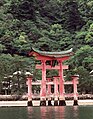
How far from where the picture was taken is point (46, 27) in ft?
352

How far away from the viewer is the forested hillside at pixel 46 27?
9362 centimetres

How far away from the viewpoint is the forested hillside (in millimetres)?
93625

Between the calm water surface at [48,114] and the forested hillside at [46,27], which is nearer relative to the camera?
the calm water surface at [48,114]

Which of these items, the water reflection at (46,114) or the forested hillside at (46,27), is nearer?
the water reflection at (46,114)

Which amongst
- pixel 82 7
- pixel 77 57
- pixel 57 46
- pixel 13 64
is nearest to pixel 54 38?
pixel 57 46

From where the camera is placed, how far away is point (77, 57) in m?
83.0

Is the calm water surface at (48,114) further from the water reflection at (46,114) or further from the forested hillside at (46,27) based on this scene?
the forested hillside at (46,27)

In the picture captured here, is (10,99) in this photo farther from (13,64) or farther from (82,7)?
(82,7)

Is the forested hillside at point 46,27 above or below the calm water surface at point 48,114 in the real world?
above

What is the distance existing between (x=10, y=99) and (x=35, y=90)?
25.1ft

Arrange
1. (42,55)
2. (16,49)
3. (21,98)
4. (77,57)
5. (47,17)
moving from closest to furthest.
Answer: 1. (42,55)
2. (21,98)
3. (77,57)
4. (16,49)
5. (47,17)

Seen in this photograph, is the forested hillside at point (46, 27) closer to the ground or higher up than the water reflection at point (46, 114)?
higher up

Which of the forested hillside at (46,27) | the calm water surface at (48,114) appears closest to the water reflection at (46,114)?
the calm water surface at (48,114)

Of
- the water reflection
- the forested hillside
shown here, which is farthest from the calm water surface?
the forested hillside
